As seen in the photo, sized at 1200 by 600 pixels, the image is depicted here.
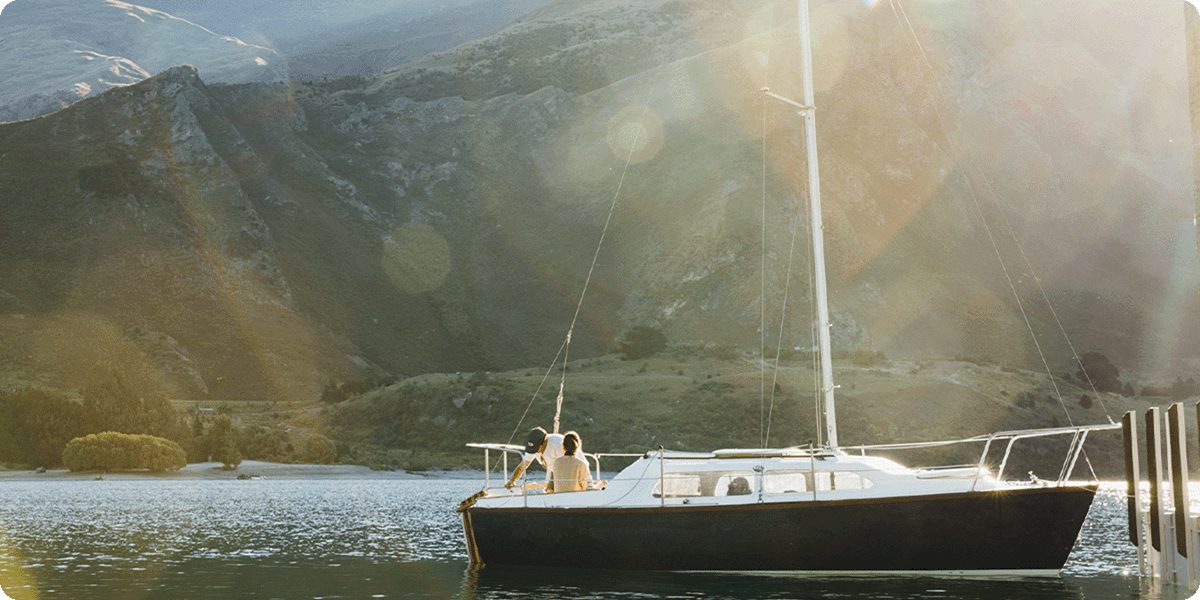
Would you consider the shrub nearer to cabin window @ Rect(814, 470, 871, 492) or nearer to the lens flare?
cabin window @ Rect(814, 470, 871, 492)

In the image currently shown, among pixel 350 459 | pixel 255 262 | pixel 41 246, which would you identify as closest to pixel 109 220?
pixel 41 246

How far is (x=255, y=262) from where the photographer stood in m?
102

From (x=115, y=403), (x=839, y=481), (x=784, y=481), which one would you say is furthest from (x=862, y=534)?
(x=115, y=403)

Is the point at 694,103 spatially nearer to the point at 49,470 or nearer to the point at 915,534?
the point at 49,470

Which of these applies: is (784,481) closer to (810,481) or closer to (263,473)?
(810,481)

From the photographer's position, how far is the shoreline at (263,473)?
7119cm

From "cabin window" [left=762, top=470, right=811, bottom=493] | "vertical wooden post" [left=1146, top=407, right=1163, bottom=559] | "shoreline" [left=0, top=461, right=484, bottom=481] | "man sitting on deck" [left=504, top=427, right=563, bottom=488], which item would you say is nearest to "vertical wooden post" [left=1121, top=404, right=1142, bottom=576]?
"vertical wooden post" [left=1146, top=407, right=1163, bottom=559]

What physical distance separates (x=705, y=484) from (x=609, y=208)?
107 m

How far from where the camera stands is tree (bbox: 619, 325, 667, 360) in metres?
95.0

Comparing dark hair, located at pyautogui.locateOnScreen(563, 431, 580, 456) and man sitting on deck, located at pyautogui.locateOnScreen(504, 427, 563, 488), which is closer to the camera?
man sitting on deck, located at pyautogui.locateOnScreen(504, 427, 563, 488)

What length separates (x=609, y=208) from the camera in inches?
4966

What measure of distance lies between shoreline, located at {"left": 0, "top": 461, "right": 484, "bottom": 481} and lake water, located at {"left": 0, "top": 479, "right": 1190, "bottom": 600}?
2858 centimetres

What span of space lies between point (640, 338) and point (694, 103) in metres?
46.2

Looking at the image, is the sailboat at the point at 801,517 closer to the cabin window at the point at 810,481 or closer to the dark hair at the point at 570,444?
the cabin window at the point at 810,481
